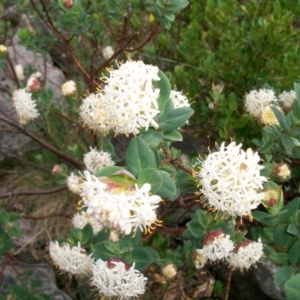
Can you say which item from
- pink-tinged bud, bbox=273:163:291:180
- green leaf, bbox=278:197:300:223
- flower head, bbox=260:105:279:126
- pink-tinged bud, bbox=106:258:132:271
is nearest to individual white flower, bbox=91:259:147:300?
pink-tinged bud, bbox=106:258:132:271

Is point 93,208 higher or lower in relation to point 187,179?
higher


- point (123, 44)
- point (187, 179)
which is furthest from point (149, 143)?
point (123, 44)

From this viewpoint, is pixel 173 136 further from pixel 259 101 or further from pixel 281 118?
pixel 259 101

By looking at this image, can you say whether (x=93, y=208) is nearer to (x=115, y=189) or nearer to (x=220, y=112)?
(x=115, y=189)

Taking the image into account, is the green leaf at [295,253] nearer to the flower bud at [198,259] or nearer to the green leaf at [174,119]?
the flower bud at [198,259]

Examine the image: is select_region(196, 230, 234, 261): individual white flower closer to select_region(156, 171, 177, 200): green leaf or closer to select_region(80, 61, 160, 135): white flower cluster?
select_region(156, 171, 177, 200): green leaf

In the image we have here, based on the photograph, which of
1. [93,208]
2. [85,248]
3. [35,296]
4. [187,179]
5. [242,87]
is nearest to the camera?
[93,208]
